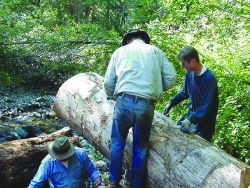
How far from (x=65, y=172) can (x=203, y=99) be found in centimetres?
203

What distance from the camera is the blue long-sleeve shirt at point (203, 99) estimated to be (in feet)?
15.7

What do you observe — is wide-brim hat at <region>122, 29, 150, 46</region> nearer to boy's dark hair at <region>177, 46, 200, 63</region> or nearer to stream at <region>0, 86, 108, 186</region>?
boy's dark hair at <region>177, 46, 200, 63</region>

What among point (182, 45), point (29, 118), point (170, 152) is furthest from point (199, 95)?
point (29, 118)

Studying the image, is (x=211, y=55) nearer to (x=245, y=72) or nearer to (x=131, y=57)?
(x=245, y=72)

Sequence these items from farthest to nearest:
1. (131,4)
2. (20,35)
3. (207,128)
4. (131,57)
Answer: (131,4)
(20,35)
(207,128)
(131,57)

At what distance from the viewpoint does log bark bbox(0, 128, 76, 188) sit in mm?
5100

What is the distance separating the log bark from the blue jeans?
142cm

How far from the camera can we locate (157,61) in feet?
15.2

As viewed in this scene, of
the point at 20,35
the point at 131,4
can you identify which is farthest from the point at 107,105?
the point at 131,4

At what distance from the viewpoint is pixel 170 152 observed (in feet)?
14.8

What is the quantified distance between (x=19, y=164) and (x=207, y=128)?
2.71 meters

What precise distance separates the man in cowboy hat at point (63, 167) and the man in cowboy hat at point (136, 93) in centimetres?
41

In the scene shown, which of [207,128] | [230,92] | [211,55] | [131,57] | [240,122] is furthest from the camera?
[211,55]

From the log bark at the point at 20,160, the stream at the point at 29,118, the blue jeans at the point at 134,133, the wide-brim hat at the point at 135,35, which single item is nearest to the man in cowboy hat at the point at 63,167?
the blue jeans at the point at 134,133
